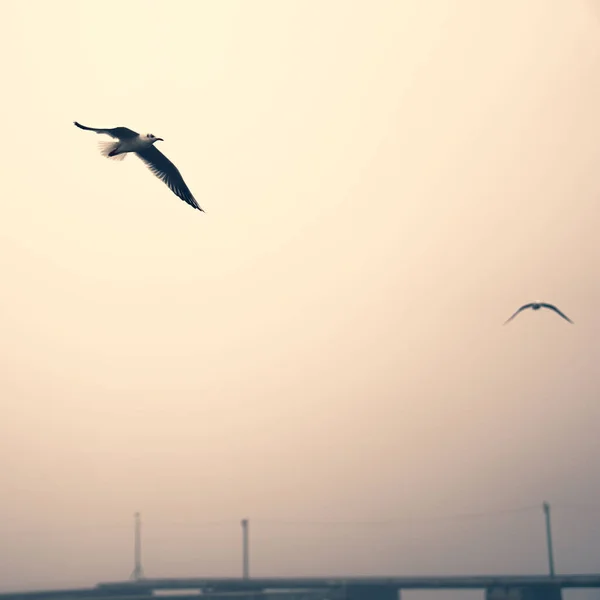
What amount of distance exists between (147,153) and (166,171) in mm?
971

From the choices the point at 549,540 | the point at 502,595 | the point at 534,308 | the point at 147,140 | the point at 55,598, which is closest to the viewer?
the point at 147,140

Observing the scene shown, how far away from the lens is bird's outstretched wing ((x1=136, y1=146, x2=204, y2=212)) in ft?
97.0

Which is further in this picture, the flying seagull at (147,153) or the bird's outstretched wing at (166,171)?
the bird's outstretched wing at (166,171)

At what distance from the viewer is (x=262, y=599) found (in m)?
130

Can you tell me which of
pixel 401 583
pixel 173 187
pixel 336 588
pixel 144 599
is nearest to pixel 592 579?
pixel 401 583

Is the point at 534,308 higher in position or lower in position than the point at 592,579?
higher

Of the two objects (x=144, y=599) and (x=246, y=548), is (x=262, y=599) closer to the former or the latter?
(x=144, y=599)

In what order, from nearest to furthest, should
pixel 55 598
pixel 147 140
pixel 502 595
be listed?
pixel 147 140 → pixel 502 595 → pixel 55 598

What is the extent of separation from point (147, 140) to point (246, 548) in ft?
515

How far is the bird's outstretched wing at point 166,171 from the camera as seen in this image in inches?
1164

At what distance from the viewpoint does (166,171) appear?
97.5ft

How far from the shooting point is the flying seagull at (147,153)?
91.0ft

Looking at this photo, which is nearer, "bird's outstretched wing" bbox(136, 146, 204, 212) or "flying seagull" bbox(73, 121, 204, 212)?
"flying seagull" bbox(73, 121, 204, 212)

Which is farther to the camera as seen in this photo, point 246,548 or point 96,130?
point 246,548
